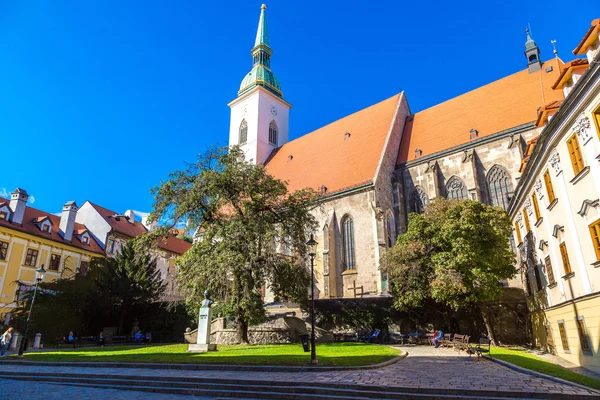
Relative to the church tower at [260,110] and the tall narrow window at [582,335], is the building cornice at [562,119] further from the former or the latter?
the church tower at [260,110]

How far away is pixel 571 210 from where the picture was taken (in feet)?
35.6

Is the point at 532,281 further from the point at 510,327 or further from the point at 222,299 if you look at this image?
the point at 222,299

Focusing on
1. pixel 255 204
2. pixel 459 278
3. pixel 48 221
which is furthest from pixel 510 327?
pixel 48 221

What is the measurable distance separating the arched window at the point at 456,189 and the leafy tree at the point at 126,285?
797 inches

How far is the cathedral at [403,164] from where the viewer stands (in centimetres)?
2375

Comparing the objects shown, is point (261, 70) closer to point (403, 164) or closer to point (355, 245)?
point (403, 164)

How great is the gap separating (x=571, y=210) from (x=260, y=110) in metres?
34.9

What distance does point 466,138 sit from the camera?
2556 cm

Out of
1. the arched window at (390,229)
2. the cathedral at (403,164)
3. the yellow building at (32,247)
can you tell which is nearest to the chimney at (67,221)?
the yellow building at (32,247)

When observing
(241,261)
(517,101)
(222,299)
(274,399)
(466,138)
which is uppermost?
(517,101)

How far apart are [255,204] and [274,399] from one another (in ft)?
37.8

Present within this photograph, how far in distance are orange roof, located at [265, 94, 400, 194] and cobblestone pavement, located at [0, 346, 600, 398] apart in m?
16.6

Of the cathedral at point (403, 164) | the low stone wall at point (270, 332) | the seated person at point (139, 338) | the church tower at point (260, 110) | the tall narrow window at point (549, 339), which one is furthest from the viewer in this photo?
the church tower at point (260, 110)

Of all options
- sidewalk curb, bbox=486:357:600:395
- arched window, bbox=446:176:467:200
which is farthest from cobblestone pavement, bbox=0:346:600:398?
arched window, bbox=446:176:467:200
